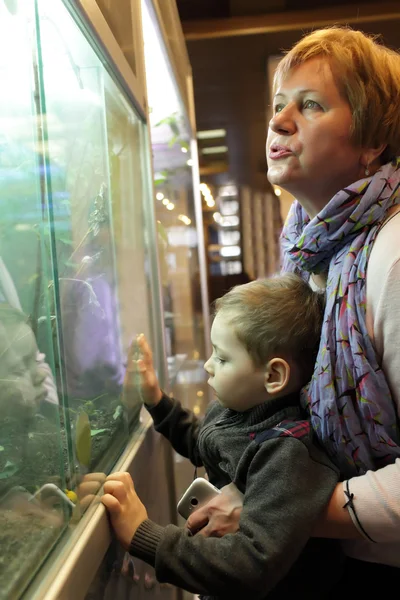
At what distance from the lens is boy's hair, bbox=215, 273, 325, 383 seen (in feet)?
3.10

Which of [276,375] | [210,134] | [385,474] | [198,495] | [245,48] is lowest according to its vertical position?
[198,495]

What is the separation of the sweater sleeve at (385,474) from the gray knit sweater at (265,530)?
6 cm

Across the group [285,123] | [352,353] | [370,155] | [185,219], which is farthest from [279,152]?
[185,219]

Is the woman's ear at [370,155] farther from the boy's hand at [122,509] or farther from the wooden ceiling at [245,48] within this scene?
the wooden ceiling at [245,48]

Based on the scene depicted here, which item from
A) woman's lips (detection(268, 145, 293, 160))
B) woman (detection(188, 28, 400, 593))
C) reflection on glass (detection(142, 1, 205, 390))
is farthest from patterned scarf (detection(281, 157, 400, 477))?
reflection on glass (detection(142, 1, 205, 390))

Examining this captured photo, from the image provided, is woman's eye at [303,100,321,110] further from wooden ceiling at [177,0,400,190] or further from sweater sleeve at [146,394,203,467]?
wooden ceiling at [177,0,400,190]

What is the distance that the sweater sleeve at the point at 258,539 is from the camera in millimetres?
766

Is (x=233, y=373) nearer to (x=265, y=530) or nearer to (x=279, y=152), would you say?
(x=265, y=530)

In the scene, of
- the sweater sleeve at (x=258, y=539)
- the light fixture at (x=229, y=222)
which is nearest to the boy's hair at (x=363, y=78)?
the sweater sleeve at (x=258, y=539)

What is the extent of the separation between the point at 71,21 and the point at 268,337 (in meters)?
0.66

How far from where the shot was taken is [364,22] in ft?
10.3

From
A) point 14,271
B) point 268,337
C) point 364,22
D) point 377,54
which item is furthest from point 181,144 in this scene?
point 14,271

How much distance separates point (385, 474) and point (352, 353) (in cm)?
20

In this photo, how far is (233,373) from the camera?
3.15 ft
